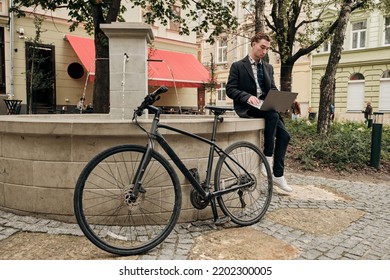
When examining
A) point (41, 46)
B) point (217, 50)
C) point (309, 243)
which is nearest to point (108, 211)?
point (309, 243)

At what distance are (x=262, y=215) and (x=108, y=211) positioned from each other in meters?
1.59

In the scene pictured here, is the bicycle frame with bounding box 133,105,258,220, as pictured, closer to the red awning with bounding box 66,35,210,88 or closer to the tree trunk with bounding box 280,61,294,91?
the tree trunk with bounding box 280,61,294,91

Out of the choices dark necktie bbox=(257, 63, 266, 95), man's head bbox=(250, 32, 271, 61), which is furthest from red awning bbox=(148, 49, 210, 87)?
man's head bbox=(250, 32, 271, 61)

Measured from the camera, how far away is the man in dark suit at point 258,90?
14.7 ft

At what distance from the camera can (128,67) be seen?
535cm

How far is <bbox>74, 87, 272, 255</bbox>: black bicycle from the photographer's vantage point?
2.95 m

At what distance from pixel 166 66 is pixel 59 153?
17.8 m

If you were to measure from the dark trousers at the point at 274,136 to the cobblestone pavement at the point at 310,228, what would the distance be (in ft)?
1.66

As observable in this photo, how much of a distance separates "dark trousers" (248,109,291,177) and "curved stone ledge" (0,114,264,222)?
926 millimetres

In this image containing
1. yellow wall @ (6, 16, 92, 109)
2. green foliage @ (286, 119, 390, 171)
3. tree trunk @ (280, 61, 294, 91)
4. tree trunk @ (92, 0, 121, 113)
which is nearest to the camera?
green foliage @ (286, 119, 390, 171)

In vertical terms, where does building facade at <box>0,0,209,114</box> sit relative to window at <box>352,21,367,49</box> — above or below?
below

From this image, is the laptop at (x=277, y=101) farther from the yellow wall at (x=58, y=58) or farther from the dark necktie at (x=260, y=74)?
the yellow wall at (x=58, y=58)

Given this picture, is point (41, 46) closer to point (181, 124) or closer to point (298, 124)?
point (298, 124)

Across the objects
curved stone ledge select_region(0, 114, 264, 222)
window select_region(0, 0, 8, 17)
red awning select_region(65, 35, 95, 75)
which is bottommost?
curved stone ledge select_region(0, 114, 264, 222)
